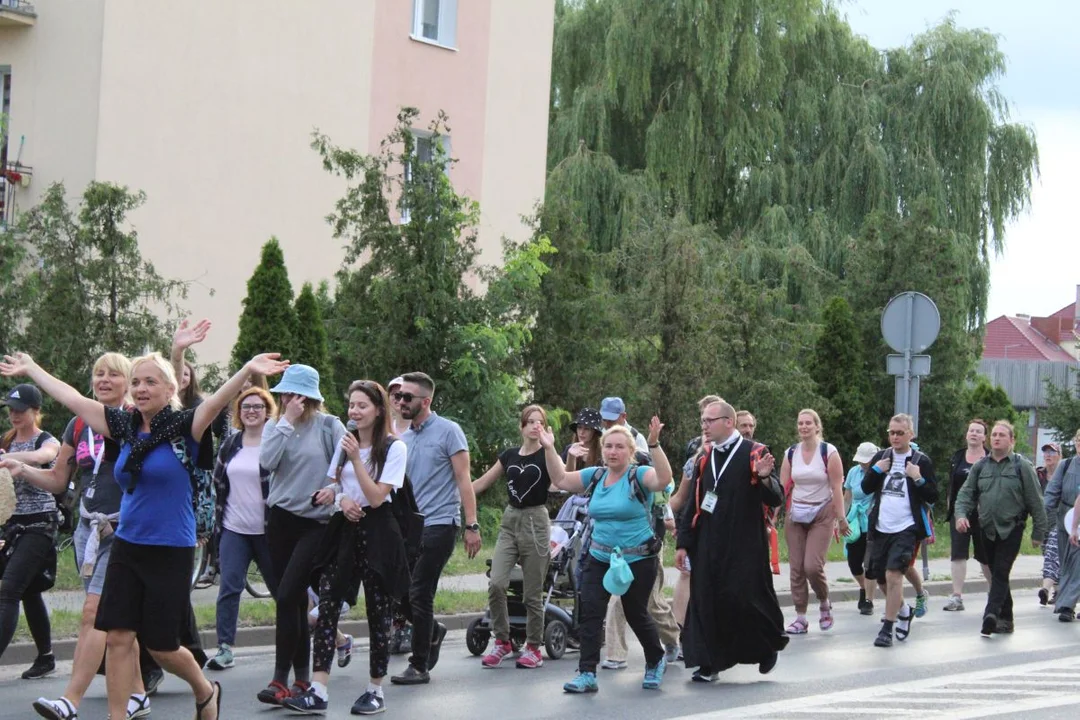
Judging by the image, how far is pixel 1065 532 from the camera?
16.5 metres

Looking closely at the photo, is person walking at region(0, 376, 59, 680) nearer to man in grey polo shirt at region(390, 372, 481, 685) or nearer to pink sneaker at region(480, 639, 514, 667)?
man in grey polo shirt at region(390, 372, 481, 685)

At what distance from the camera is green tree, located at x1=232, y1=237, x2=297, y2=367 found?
65.2ft

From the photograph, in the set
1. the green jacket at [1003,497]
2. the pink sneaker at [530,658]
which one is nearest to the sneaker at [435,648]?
the pink sneaker at [530,658]

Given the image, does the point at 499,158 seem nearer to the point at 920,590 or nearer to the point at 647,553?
the point at 920,590

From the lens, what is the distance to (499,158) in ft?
92.3

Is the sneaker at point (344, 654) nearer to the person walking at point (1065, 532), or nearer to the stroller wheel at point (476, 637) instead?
the stroller wheel at point (476, 637)

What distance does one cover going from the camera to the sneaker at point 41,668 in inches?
384

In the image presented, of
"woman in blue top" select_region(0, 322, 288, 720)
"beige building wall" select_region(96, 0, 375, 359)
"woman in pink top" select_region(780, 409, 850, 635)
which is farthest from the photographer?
"beige building wall" select_region(96, 0, 375, 359)

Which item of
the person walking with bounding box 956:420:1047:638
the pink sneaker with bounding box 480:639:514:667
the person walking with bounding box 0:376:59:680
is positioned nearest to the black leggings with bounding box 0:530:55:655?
the person walking with bounding box 0:376:59:680

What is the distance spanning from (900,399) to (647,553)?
26.6 ft

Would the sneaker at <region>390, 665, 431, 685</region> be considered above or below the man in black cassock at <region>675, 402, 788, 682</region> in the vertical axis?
below

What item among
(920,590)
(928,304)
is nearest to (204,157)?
(928,304)

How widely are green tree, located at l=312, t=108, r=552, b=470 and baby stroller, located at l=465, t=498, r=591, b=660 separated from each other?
6.26 metres

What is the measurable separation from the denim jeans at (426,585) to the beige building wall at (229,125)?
13.9m
